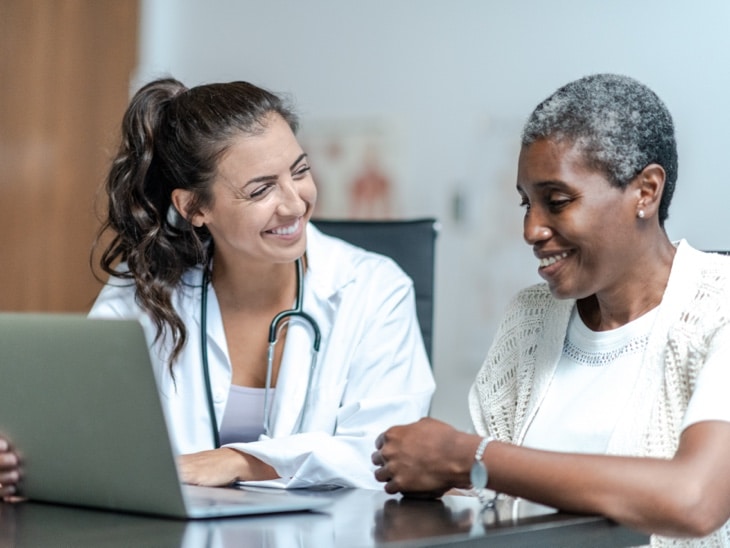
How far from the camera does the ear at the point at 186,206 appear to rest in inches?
72.2

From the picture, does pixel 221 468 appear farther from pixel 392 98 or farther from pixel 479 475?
→ pixel 392 98

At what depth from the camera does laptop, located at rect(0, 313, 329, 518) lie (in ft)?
3.12

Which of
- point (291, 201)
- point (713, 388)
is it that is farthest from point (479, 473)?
point (291, 201)

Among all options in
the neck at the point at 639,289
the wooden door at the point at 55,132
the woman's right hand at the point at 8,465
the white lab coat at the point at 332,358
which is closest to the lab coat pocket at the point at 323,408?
the white lab coat at the point at 332,358

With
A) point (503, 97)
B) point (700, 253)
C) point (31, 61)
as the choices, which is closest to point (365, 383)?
point (700, 253)

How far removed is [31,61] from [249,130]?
1.50 m

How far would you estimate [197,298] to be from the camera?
181 centimetres

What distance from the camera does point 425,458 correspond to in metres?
1.10

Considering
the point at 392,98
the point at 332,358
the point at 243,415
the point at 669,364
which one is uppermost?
the point at 392,98

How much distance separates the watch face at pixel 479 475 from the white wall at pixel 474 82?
1381 millimetres

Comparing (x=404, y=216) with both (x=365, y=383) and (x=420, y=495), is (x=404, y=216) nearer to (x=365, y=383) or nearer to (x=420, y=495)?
(x=365, y=383)

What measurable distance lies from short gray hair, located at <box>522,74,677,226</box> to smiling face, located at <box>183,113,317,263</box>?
527mm

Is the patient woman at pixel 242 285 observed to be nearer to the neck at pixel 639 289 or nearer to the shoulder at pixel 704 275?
the neck at pixel 639 289

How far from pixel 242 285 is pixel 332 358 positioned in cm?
24
